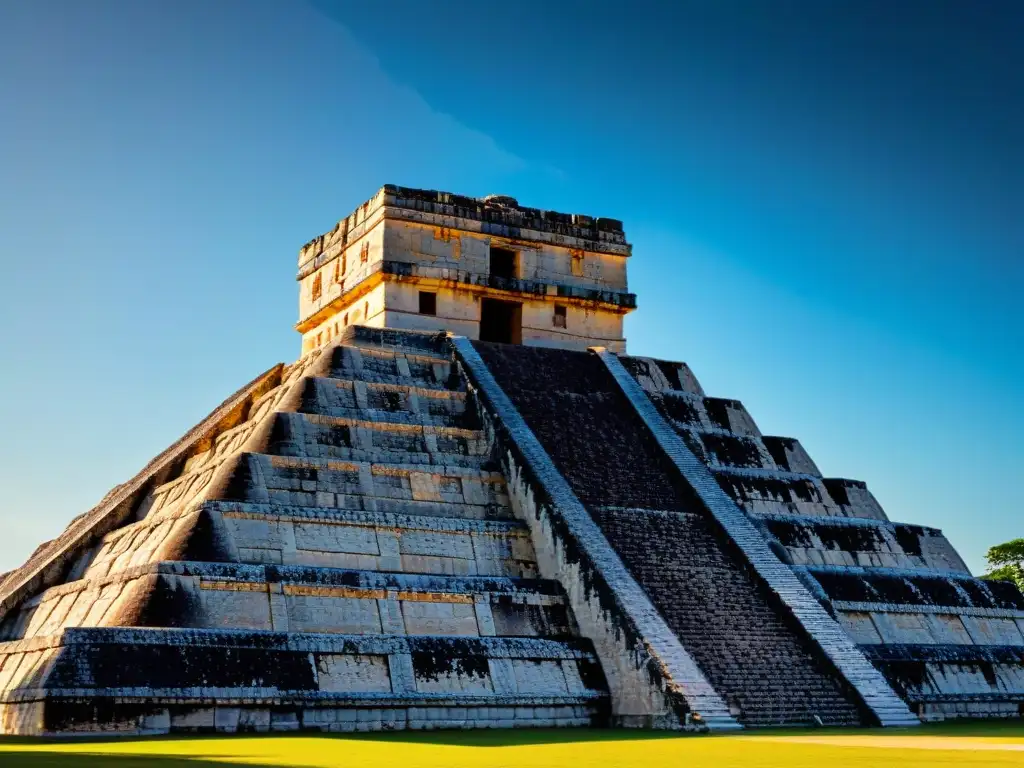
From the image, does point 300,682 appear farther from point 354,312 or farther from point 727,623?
point 354,312

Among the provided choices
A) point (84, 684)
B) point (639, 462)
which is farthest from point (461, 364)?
point (84, 684)

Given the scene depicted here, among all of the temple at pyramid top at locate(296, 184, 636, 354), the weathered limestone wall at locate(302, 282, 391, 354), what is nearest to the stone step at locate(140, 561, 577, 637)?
the weathered limestone wall at locate(302, 282, 391, 354)

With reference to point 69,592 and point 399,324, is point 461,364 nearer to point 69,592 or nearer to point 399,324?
point 399,324

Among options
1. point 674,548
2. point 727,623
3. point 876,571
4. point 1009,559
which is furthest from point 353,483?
point 1009,559

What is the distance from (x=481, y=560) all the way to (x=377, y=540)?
1.30m

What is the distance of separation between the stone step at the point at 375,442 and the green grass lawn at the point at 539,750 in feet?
16.4

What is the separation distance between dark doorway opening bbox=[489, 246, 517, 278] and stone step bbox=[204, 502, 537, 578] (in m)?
7.32

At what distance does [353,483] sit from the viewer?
614 inches

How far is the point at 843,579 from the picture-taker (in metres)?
16.8

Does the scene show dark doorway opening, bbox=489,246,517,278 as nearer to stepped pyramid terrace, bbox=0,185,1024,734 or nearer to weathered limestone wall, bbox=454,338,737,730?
stepped pyramid terrace, bbox=0,185,1024,734

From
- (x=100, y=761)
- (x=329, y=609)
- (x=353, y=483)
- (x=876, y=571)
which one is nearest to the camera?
(x=100, y=761)

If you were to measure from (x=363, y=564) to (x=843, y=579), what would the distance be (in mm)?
6574

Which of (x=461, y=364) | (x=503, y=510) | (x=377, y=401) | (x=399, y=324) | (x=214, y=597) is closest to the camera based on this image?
(x=214, y=597)

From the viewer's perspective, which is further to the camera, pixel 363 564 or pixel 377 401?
pixel 377 401
